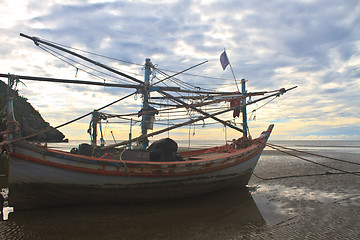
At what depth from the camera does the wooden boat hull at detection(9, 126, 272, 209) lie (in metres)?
6.03

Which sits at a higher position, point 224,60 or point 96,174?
point 224,60

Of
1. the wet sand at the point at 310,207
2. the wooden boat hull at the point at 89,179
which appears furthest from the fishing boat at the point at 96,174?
the wet sand at the point at 310,207

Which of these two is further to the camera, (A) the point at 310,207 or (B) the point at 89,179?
(A) the point at 310,207

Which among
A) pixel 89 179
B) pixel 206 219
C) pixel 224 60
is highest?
pixel 224 60

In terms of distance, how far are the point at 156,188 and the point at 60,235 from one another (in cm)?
293

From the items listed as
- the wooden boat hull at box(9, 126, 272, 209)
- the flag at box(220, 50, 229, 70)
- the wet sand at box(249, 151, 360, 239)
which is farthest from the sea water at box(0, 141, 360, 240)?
the flag at box(220, 50, 229, 70)

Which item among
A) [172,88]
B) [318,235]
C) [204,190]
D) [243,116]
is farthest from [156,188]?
[243,116]

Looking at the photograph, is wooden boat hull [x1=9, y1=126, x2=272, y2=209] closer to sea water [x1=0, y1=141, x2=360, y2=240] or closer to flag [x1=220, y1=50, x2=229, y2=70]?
sea water [x1=0, y1=141, x2=360, y2=240]

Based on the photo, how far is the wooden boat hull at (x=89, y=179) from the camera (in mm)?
6031

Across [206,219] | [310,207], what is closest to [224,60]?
[310,207]

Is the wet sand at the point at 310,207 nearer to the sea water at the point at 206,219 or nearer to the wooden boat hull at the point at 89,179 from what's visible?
the sea water at the point at 206,219

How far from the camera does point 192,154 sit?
1201 cm

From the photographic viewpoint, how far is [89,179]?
21.1 ft

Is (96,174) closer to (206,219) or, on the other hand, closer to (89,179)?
(89,179)
